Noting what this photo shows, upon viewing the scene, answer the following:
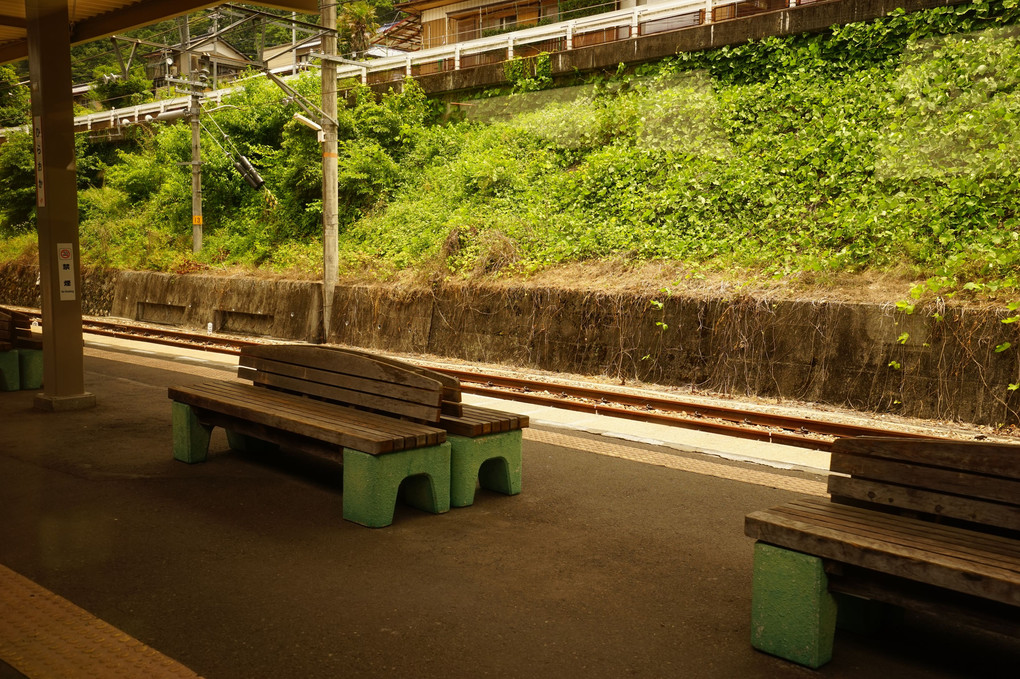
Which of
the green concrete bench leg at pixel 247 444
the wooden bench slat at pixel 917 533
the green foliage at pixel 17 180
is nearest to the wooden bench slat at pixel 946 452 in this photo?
the wooden bench slat at pixel 917 533

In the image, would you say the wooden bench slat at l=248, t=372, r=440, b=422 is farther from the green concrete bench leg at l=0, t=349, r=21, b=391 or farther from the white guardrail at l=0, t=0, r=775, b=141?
the white guardrail at l=0, t=0, r=775, b=141

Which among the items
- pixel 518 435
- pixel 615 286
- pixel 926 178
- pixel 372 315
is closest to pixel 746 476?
pixel 518 435

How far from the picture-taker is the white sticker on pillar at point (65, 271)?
8328mm

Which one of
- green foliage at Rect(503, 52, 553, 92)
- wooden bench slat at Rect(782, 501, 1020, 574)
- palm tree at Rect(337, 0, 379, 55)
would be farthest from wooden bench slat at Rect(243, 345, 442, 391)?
palm tree at Rect(337, 0, 379, 55)

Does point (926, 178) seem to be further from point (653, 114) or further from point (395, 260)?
point (395, 260)

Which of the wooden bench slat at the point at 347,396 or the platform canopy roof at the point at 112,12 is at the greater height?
the platform canopy roof at the point at 112,12

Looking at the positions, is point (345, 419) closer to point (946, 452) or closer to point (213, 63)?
point (946, 452)

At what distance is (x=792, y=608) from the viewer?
11.1 feet

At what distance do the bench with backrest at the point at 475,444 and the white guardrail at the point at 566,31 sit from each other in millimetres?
12645

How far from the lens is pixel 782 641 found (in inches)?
134

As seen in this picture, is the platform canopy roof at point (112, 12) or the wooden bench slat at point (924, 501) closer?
the wooden bench slat at point (924, 501)

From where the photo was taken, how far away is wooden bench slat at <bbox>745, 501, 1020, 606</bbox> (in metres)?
2.84

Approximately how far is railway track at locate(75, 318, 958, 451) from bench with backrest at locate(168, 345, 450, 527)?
6.08 ft

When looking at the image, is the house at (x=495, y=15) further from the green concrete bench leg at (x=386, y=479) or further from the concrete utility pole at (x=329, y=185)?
the green concrete bench leg at (x=386, y=479)
